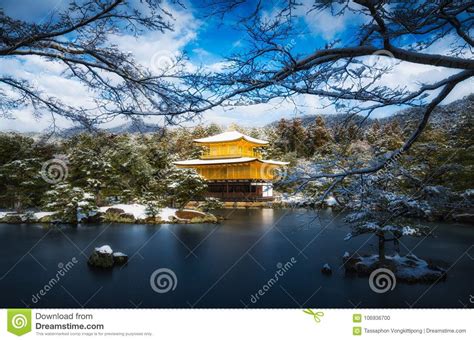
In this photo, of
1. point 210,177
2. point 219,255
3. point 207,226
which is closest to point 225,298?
point 219,255

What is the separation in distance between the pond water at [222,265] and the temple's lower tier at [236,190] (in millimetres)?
448

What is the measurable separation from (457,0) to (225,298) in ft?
9.58

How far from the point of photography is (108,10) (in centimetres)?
185

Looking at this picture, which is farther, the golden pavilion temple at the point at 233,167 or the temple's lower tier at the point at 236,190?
Result: the golden pavilion temple at the point at 233,167

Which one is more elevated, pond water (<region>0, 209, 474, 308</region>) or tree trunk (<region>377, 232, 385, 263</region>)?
tree trunk (<region>377, 232, 385, 263</region>)

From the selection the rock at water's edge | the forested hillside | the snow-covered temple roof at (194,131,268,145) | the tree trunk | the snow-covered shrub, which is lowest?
the rock at water's edge

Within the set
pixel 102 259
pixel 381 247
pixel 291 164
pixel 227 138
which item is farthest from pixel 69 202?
pixel 381 247

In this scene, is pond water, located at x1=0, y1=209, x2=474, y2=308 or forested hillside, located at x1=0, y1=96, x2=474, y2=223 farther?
pond water, located at x1=0, y1=209, x2=474, y2=308

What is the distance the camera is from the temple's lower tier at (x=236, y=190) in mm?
6840

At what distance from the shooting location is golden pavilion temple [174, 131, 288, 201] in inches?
275
